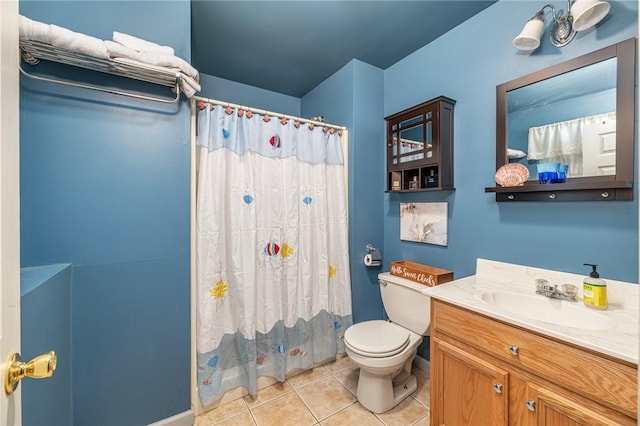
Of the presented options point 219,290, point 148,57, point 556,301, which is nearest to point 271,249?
point 219,290

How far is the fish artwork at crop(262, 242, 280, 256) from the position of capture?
1.85 m

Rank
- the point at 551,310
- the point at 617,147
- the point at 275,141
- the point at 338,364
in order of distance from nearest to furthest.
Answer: the point at 617,147 < the point at 551,310 < the point at 275,141 < the point at 338,364

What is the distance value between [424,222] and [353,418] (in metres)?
1.37

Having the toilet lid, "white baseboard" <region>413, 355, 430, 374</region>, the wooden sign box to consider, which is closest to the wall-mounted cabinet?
the wooden sign box

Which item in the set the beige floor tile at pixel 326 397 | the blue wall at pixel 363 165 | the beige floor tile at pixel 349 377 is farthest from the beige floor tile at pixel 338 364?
the blue wall at pixel 363 165

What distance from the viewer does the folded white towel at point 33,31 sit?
1010mm

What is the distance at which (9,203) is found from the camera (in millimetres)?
481

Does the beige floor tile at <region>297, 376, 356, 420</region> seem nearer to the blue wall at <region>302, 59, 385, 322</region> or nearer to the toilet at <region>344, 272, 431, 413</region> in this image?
the toilet at <region>344, 272, 431, 413</region>

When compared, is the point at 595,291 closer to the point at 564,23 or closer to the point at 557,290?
the point at 557,290

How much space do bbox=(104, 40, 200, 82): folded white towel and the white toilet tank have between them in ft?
5.96

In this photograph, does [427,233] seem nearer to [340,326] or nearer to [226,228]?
[340,326]

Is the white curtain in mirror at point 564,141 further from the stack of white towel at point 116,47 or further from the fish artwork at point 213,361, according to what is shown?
the fish artwork at point 213,361

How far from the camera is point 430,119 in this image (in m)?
1.81

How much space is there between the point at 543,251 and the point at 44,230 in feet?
8.12
